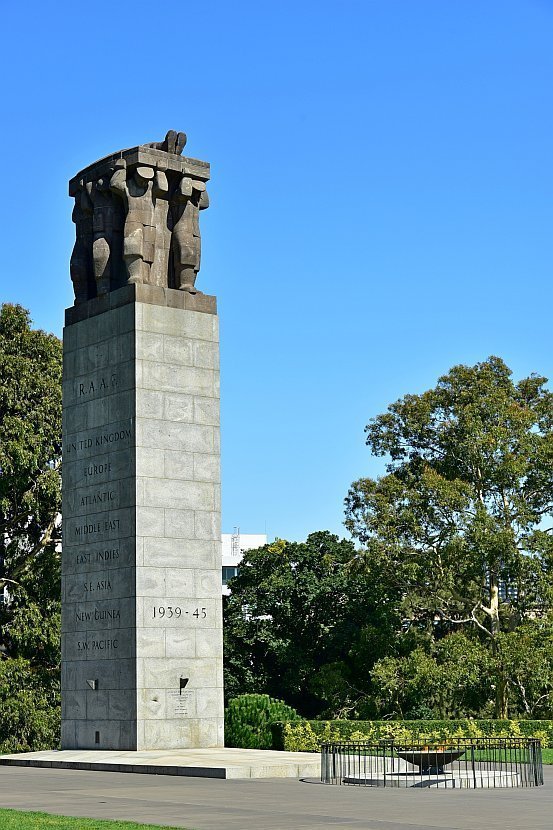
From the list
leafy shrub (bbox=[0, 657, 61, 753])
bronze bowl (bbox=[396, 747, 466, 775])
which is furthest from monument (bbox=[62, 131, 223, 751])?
leafy shrub (bbox=[0, 657, 61, 753])

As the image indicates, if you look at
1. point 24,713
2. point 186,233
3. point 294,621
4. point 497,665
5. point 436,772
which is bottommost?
point 436,772

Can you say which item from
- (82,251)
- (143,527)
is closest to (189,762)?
(143,527)

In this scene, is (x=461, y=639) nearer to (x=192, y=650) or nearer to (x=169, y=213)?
(x=192, y=650)

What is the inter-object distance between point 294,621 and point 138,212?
23.0 meters

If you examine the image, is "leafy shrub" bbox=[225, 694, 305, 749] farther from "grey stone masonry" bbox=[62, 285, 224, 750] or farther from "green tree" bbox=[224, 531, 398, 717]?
"green tree" bbox=[224, 531, 398, 717]

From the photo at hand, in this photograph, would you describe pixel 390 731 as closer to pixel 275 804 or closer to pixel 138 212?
pixel 275 804

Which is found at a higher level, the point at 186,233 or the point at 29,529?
the point at 186,233

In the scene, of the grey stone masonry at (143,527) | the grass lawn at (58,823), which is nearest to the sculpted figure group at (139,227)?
the grey stone masonry at (143,527)

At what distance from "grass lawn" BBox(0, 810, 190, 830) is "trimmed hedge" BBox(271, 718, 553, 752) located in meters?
13.0

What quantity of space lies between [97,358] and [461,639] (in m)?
17.2

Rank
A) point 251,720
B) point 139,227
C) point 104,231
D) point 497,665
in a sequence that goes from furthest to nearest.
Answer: point 497,665 → point 251,720 → point 104,231 → point 139,227

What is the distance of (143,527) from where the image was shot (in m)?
29.8

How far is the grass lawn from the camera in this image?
49.5ft

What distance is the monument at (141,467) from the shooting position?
2964 centimetres
